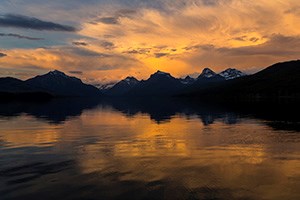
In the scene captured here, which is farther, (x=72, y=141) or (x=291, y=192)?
(x=72, y=141)

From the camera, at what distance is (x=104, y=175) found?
94.0 feet

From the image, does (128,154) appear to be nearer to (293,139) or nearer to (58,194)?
(58,194)

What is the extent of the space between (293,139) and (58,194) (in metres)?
38.4

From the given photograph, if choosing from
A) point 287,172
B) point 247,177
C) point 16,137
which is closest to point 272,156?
point 287,172

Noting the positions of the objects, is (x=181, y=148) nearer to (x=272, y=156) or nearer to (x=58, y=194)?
(x=272, y=156)

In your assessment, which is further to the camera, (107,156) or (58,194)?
(107,156)

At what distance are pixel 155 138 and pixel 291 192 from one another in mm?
31654

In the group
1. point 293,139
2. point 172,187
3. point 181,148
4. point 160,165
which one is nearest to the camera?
point 172,187

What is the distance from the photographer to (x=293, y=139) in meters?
49.6

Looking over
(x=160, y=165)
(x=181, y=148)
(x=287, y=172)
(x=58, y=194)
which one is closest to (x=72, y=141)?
(x=181, y=148)

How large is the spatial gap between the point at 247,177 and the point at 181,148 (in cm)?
1594

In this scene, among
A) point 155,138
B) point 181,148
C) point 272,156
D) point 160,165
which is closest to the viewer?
point 160,165

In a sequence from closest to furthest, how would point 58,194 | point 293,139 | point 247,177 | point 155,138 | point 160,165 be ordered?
1. point 58,194
2. point 247,177
3. point 160,165
4. point 293,139
5. point 155,138

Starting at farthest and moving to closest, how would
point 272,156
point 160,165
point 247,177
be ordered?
point 272,156
point 160,165
point 247,177
